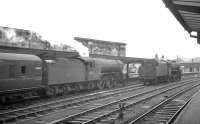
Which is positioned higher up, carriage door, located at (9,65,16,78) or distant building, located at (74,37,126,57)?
distant building, located at (74,37,126,57)

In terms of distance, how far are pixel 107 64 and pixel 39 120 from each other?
669 inches

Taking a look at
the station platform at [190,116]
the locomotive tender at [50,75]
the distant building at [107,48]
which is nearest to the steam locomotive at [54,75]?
the locomotive tender at [50,75]

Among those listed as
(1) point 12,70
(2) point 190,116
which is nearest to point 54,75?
(1) point 12,70

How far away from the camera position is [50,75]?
19250mm

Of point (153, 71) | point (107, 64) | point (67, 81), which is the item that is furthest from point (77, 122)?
point (153, 71)

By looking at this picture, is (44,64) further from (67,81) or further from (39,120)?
(39,120)

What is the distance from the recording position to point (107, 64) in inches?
1124

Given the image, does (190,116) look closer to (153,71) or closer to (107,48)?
(153,71)

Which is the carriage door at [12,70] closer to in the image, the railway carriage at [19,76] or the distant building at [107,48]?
the railway carriage at [19,76]

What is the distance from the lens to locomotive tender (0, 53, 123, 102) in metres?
15.1

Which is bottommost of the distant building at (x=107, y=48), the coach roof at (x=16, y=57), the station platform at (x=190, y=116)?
the station platform at (x=190, y=116)

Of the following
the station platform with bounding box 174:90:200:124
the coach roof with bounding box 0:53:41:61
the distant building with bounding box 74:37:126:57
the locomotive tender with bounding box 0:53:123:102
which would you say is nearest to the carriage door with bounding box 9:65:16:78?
the locomotive tender with bounding box 0:53:123:102

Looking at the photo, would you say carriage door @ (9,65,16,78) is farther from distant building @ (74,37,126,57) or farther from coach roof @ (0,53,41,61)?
distant building @ (74,37,126,57)

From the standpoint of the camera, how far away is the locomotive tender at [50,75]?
15.1 m
